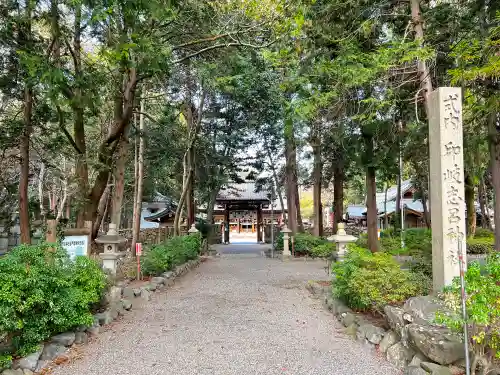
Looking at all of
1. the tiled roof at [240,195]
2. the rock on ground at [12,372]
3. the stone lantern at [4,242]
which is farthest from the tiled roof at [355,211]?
the rock on ground at [12,372]

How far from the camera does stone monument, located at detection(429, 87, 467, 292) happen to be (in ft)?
15.6

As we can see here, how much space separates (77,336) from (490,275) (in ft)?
15.6

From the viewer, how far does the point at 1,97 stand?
31.3 feet

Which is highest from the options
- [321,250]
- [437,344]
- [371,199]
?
[371,199]

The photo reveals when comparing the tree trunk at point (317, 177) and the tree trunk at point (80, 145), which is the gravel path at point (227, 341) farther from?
the tree trunk at point (317, 177)

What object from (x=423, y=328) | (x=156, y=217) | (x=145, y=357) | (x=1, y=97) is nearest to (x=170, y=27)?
(x=1, y=97)

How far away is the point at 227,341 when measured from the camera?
16.3ft

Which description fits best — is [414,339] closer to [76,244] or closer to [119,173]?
[76,244]

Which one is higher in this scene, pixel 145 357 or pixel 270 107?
pixel 270 107

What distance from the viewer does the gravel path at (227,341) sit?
4105 millimetres

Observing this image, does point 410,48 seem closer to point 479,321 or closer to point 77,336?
point 479,321

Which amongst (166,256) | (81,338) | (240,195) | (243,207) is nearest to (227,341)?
(81,338)

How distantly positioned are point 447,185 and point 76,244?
5.86 meters

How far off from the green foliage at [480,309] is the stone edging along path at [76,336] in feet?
13.3
